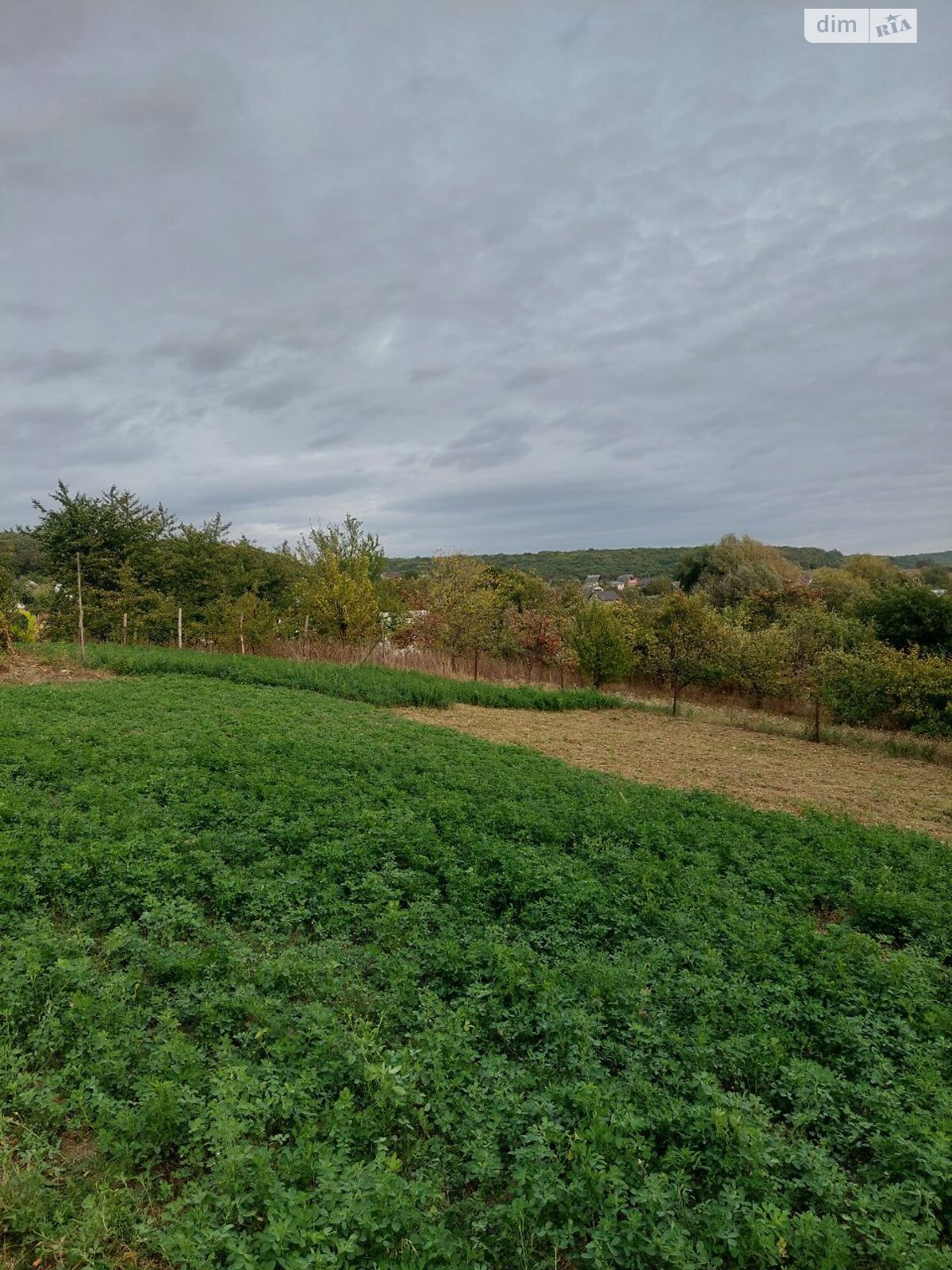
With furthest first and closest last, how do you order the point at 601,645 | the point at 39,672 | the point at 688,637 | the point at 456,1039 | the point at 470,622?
the point at 470,622 < the point at 601,645 < the point at 688,637 < the point at 39,672 < the point at 456,1039

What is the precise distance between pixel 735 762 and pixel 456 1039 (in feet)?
30.0

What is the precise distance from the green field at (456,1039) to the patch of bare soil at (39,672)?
851cm

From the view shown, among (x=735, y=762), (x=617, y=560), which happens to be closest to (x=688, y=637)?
(x=735, y=762)

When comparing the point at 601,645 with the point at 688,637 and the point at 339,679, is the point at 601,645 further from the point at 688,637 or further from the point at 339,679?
the point at 339,679

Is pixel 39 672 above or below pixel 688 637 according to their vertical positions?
below

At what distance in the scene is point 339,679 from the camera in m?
15.2

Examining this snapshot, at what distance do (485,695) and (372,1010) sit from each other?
12.5 m

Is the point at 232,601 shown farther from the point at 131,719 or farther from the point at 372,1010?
the point at 372,1010

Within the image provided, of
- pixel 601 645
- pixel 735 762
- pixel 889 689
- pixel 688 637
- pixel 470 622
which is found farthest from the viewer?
pixel 470 622

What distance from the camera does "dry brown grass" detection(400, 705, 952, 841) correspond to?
28.7 feet

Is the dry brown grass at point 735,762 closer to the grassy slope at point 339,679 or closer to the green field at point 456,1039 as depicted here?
the grassy slope at point 339,679

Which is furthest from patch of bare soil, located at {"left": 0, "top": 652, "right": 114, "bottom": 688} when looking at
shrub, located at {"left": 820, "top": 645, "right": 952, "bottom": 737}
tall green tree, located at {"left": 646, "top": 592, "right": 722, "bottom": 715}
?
shrub, located at {"left": 820, "top": 645, "right": 952, "bottom": 737}

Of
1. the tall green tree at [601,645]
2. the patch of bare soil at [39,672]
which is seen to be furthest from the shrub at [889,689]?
the patch of bare soil at [39,672]

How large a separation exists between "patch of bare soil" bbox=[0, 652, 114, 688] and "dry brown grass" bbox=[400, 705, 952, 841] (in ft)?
23.9
